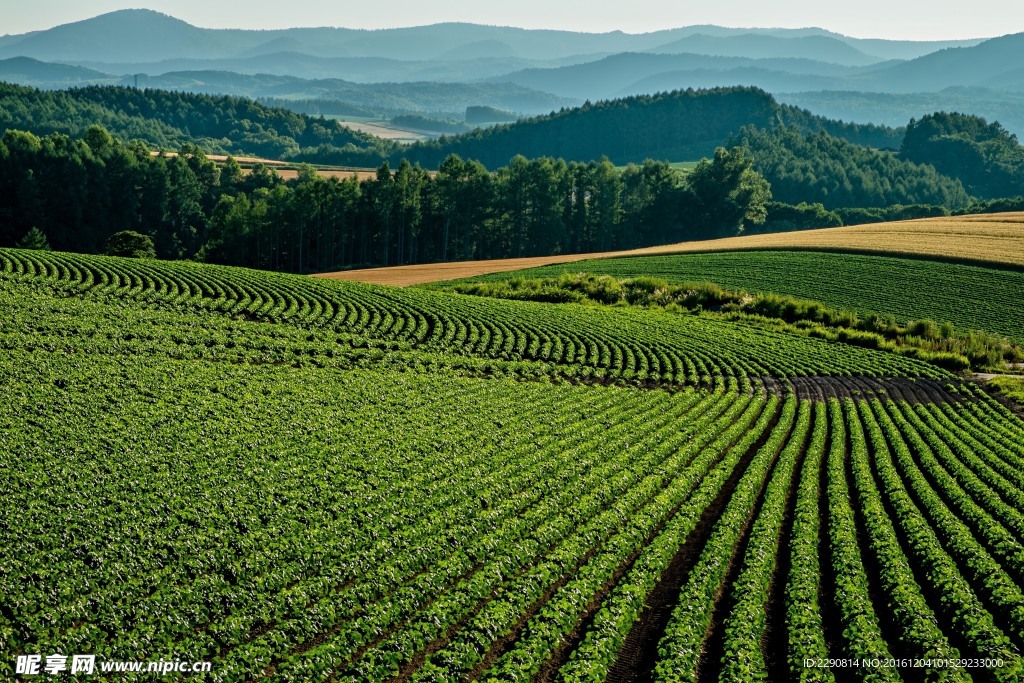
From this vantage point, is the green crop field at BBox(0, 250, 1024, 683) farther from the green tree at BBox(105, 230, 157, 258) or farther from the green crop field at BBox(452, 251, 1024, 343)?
the green tree at BBox(105, 230, 157, 258)

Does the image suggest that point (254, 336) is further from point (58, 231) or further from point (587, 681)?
point (58, 231)

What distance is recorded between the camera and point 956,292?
71.4 meters

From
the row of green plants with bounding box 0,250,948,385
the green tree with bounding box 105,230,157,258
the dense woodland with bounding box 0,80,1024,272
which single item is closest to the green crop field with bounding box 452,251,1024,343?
the row of green plants with bounding box 0,250,948,385

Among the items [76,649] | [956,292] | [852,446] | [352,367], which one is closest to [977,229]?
[956,292]

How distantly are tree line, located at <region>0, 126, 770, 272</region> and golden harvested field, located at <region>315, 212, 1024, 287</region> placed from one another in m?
20.1

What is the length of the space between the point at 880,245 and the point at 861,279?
14406 millimetres

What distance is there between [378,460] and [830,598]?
1708 cm

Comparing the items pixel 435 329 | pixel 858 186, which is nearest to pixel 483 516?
pixel 435 329

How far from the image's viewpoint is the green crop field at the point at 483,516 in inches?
715

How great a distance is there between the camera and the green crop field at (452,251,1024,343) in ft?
222

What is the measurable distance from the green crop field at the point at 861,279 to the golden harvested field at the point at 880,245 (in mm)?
3325

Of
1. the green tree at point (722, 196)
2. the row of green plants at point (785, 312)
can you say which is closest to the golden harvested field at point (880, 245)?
the row of green plants at point (785, 312)

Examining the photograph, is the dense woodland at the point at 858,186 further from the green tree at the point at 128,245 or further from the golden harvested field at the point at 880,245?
the green tree at the point at 128,245

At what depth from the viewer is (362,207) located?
116 m
